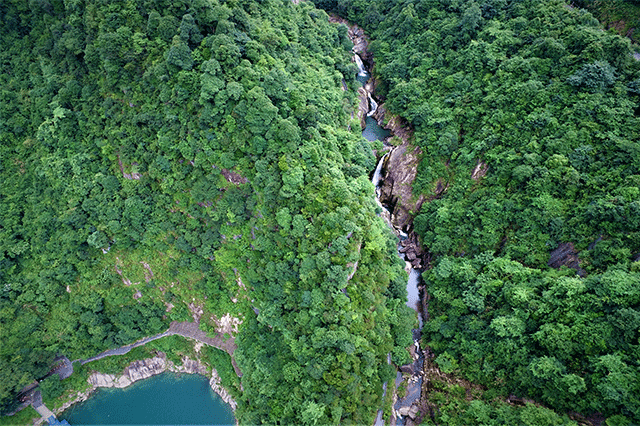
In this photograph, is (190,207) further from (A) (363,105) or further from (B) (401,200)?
(A) (363,105)

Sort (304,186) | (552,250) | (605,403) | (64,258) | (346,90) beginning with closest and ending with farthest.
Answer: (605,403) < (304,186) < (552,250) < (64,258) < (346,90)

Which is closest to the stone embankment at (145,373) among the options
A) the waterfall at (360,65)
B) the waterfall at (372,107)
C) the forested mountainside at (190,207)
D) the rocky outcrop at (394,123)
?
the forested mountainside at (190,207)

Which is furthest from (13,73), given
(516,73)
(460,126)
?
(516,73)

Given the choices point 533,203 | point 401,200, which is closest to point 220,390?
point 401,200

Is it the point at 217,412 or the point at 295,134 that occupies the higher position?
the point at 295,134

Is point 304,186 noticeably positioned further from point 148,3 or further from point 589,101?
point 589,101

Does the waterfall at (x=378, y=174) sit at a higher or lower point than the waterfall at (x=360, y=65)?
lower

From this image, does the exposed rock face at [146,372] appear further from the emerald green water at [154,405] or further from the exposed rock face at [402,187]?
the exposed rock face at [402,187]

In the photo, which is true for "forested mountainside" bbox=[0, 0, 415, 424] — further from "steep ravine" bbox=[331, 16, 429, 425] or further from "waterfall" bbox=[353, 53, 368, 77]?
"waterfall" bbox=[353, 53, 368, 77]
